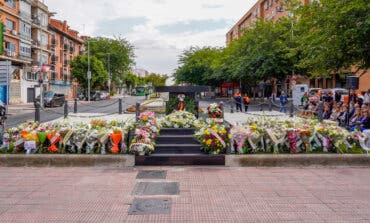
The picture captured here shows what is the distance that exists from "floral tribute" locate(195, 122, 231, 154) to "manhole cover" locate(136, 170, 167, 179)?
149 cm

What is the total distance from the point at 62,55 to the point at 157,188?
65.2 m

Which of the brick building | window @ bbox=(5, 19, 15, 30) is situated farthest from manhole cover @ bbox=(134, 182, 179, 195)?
window @ bbox=(5, 19, 15, 30)

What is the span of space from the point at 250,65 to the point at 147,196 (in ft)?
116

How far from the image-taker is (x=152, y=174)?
8.53m

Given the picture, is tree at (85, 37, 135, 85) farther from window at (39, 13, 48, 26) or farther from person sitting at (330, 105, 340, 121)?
person sitting at (330, 105, 340, 121)

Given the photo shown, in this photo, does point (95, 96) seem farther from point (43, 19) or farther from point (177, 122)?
point (177, 122)

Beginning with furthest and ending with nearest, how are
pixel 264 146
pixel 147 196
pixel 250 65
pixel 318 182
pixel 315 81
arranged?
pixel 315 81 → pixel 250 65 → pixel 264 146 → pixel 318 182 → pixel 147 196

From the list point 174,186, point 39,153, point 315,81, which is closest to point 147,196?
point 174,186

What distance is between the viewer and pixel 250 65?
1610 inches

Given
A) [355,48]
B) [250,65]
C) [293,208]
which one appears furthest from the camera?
[250,65]

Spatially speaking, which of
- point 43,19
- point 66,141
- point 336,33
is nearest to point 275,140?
point 66,141

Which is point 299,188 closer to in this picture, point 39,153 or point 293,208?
point 293,208

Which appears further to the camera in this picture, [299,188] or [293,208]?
[299,188]

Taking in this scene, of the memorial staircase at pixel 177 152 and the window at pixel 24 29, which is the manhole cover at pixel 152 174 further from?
the window at pixel 24 29
